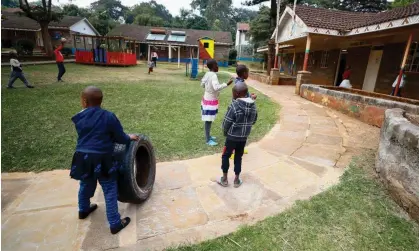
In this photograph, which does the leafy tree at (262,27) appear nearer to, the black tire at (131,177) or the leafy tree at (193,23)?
the leafy tree at (193,23)

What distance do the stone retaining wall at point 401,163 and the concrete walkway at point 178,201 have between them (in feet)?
1.95

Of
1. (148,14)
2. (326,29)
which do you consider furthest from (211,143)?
(148,14)

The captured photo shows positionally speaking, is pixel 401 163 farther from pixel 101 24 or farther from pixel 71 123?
pixel 101 24

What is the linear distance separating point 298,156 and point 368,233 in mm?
1832

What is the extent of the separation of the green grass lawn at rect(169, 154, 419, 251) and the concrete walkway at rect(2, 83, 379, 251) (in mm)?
151

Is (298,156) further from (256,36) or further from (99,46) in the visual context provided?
(256,36)

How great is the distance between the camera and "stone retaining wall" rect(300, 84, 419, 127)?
554cm

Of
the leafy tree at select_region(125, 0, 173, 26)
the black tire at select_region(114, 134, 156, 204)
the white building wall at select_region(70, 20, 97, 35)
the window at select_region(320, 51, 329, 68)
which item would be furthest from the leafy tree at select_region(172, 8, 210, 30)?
the black tire at select_region(114, 134, 156, 204)

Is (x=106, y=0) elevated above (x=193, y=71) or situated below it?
above

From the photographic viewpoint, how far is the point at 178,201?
267 centimetres

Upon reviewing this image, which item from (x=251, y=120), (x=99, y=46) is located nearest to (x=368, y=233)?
(x=251, y=120)

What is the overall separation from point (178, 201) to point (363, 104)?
19.2 feet

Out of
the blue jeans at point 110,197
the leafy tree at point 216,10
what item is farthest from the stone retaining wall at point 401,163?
the leafy tree at point 216,10

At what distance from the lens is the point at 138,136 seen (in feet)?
8.16
